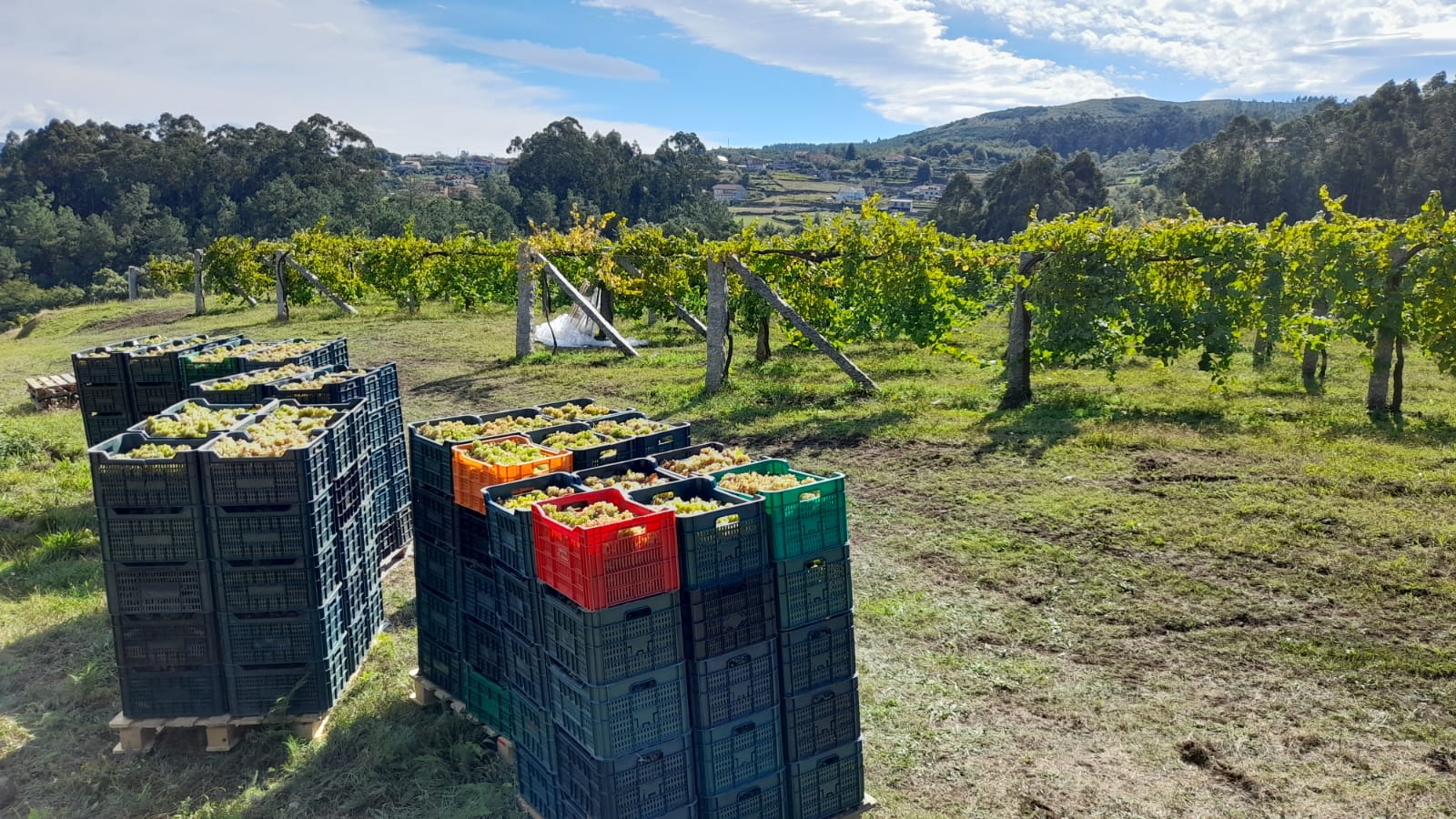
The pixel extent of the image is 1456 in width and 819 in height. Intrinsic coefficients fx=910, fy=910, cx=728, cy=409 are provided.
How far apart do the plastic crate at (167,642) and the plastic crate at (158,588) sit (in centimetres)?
8

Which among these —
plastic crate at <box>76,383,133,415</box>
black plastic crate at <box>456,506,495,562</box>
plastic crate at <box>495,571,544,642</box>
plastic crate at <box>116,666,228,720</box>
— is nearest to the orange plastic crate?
black plastic crate at <box>456,506,495,562</box>

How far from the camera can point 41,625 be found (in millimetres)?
7855

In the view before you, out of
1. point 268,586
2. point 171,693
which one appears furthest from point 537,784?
point 171,693

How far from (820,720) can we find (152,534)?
4373 millimetres

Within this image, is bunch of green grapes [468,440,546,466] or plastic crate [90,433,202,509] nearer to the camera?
plastic crate [90,433,202,509]

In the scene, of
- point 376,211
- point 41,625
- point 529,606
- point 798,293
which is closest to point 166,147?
point 376,211

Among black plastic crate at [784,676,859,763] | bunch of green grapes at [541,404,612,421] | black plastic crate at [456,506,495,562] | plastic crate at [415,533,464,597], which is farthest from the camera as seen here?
bunch of green grapes at [541,404,612,421]

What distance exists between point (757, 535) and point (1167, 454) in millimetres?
9252

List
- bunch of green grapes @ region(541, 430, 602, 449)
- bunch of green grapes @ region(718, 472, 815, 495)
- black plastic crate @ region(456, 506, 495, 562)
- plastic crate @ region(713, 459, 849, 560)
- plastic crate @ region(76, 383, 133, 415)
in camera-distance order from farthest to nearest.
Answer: plastic crate @ region(76, 383, 133, 415), bunch of green grapes @ region(541, 430, 602, 449), black plastic crate @ region(456, 506, 495, 562), bunch of green grapes @ region(718, 472, 815, 495), plastic crate @ region(713, 459, 849, 560)

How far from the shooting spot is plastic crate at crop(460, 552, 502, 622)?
5.84 m

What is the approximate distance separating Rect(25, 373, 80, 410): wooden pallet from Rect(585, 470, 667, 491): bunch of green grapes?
15969 mm

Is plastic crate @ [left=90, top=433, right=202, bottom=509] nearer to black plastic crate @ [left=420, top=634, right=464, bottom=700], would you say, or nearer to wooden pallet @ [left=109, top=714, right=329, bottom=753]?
wooden pallet @ [left=109, top=714, right=329, bottom=753]

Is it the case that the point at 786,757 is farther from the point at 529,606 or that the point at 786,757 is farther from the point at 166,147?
the point at 166,147

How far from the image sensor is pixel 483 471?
5.84 m
